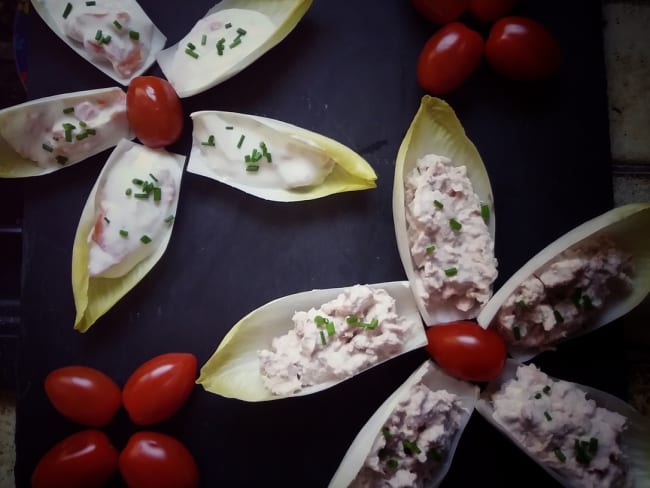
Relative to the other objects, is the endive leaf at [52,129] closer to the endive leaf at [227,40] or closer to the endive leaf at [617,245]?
the endive leaf at [227,40]

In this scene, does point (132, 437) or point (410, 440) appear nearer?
point (410, 440)

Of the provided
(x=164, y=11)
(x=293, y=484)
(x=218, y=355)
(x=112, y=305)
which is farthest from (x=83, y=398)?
(x=164, y=11)

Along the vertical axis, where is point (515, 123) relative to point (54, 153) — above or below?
below

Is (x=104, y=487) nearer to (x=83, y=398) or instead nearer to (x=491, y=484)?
(x=83, y=398)

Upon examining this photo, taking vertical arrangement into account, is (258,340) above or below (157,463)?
above

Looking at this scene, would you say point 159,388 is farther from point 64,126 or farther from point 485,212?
point 485,212

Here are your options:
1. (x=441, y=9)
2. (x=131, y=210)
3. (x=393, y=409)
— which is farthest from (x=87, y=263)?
(x=441, y=9)

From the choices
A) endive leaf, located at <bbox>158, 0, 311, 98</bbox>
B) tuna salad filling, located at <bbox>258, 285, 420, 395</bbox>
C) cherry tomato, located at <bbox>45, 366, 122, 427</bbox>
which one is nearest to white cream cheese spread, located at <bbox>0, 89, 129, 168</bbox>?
endive leaf, located at <bbox>158, 0, 311, 98</bbox>
